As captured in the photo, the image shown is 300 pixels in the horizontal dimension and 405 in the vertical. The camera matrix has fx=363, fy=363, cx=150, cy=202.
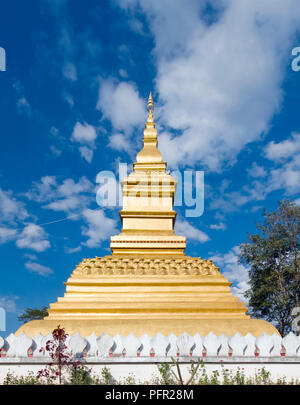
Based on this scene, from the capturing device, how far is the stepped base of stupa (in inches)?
583

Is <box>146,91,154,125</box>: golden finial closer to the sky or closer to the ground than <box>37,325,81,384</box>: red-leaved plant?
closer to the sky

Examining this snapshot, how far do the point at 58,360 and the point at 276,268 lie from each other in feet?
63.9

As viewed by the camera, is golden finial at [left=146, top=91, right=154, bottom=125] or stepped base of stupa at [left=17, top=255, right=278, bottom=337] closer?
stepped base of stupa at [left=17, top=255, right=278, bottom=337]

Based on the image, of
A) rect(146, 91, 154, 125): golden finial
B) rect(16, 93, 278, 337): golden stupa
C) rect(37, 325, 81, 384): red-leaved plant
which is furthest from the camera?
rect(146, 91, 154, 125): golden finial

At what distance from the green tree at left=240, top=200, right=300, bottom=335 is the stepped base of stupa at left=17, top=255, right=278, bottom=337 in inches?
349

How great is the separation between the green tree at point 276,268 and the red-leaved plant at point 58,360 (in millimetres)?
17384

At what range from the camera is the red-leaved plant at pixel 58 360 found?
966cm
